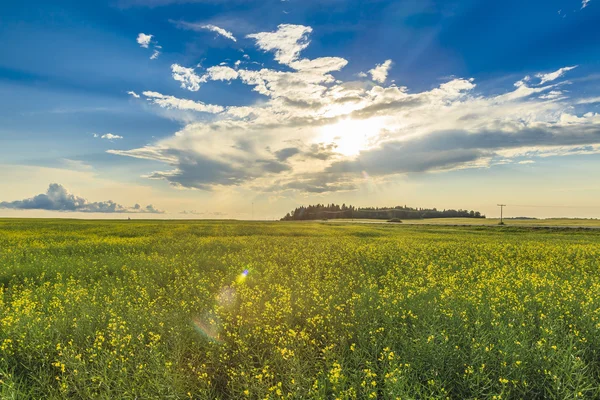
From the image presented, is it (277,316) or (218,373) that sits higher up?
(277,316)

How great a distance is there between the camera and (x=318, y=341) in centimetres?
699

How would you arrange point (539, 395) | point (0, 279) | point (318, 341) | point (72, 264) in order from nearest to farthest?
point (539, 395)
point (318, 341)
point (0, 279)
point (72, 264)

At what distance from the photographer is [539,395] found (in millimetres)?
5098

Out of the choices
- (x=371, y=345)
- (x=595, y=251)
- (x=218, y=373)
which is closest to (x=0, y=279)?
(x=218, y=373)

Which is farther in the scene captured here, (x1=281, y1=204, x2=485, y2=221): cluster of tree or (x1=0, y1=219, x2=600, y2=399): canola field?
(x1=281, y1=204, x2=485, y2=221): cluster of tree

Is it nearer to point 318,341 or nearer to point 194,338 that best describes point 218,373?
point 194,338

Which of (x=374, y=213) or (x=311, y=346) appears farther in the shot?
(x=374, y=213)

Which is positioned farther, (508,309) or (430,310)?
(508,309)

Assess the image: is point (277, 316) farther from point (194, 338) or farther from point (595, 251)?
point (595, 251)

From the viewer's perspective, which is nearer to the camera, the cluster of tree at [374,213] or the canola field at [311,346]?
the canola field at [311,346]

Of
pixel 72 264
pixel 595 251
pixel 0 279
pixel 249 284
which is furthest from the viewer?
pixel 595 251

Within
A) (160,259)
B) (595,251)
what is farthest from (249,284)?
(595,251)

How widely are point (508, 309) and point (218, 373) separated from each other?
6.76m

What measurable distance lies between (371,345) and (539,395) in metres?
2.64
